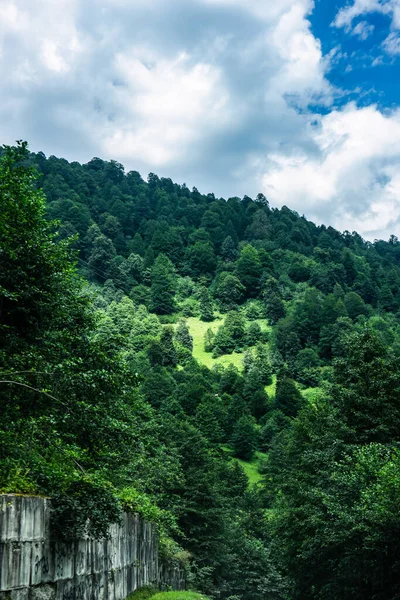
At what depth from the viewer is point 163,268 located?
187625 millimetres

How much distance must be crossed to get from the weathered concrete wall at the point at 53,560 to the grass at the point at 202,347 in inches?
4837

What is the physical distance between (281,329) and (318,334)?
10.1 m

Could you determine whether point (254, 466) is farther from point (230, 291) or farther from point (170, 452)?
point (230, 291)

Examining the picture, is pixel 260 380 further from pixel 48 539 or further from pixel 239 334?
pixel 48 539

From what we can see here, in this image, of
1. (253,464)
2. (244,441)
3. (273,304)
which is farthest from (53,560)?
(273,304)

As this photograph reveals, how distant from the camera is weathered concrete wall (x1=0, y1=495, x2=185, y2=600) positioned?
8.30m

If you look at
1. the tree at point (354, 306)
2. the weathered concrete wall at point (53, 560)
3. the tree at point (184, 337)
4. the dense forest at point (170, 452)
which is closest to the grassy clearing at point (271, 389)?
the tree at point (184, 337)

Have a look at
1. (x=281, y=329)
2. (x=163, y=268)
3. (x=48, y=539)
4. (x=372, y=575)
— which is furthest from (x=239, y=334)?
(x=48, y=539)

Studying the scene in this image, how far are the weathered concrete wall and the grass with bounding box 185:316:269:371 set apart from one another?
A: 122864 mm

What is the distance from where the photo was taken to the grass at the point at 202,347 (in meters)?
142

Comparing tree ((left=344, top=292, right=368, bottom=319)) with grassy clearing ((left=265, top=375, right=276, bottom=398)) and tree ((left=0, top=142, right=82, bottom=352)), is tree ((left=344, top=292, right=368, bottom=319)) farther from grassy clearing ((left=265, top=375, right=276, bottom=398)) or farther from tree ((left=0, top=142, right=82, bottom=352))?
tree ((left=0, top=142, right=82, bottom=352))

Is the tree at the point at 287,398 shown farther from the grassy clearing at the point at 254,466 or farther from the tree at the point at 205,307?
the tree at the point at 205,307

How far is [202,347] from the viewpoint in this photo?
15150cm

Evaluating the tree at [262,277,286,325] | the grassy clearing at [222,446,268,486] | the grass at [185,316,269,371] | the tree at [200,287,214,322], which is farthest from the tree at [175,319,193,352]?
the grassy clearing at [222,446,268,486]
